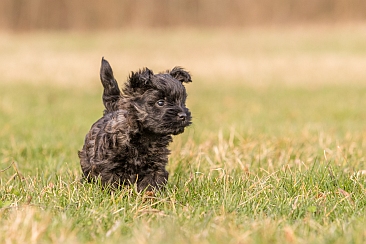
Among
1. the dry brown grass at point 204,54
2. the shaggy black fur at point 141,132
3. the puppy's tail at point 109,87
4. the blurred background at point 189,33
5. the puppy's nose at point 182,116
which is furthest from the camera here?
the blurred background at point 189,33

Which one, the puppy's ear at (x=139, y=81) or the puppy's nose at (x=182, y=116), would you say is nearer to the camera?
the puppy's nose at (x=182, y=116)

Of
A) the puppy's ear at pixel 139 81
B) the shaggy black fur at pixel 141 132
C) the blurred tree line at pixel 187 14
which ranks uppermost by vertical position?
the blurred tree line at pixel 187 14

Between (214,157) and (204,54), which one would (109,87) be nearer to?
(214,157)

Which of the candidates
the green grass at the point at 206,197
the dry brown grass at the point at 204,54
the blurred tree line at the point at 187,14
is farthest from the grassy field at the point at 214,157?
the blurred tree line at the point at 187,14

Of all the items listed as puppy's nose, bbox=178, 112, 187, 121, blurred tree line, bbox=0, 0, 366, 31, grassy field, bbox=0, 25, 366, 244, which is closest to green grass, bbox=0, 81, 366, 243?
grassy field, bbox=0, 25, 366, 244

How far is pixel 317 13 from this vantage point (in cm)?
3394

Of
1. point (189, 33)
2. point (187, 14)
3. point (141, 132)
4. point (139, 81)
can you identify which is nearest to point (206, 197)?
point (141, 132)

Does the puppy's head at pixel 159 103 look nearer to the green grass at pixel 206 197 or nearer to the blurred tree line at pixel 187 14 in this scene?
the green grass at pixel 206 197

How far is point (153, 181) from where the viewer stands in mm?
5012

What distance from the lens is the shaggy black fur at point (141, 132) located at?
4.76 metres

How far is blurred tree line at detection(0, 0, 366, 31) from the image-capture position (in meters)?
33.0

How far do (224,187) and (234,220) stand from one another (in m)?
0.74

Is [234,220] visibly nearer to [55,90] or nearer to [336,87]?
[55,90]

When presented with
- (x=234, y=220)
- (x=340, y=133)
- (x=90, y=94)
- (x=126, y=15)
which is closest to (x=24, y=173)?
(x=234, y=220)
